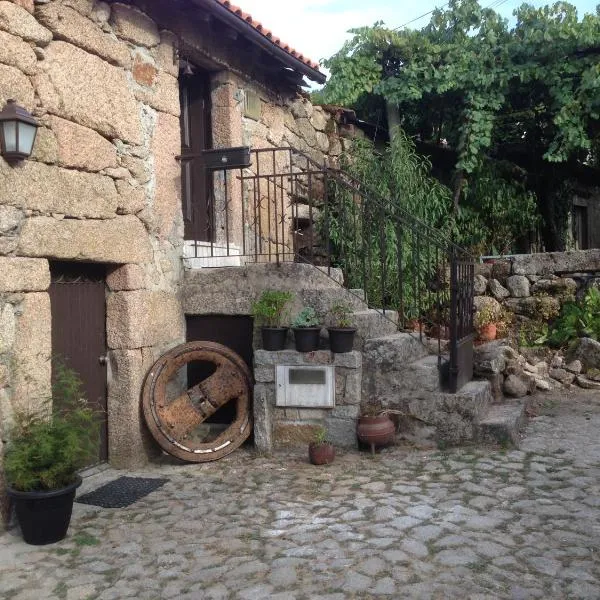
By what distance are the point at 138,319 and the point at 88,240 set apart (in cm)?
73

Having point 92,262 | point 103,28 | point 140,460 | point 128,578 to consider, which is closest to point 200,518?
point 128,578

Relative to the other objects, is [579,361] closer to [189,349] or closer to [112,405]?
[189,349]

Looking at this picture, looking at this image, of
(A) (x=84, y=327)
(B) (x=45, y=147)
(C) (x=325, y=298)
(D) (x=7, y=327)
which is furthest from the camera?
(C) (x=325, y=298)

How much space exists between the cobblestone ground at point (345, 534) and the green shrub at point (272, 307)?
1046 millimetres

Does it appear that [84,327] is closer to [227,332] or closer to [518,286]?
[227,332]

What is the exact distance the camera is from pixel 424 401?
491 cm

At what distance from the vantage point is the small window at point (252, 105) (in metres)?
6.20

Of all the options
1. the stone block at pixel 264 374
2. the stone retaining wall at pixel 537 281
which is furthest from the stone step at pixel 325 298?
the stone retaining wall at pixel 537 281

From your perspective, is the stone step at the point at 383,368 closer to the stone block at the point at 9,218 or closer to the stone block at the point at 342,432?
the stone block at the point at 342,432

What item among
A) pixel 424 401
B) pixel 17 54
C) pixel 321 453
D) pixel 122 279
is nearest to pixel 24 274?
pixel 122 279

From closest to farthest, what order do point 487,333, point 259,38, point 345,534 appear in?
point 345,534 < point 259,38 < point 487,333

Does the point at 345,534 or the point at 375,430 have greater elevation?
the point at 375,430

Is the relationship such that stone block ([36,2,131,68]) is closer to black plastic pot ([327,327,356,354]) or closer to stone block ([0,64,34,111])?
stone block ([0,64,34,111])

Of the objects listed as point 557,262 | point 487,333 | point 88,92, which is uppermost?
point 88,92
